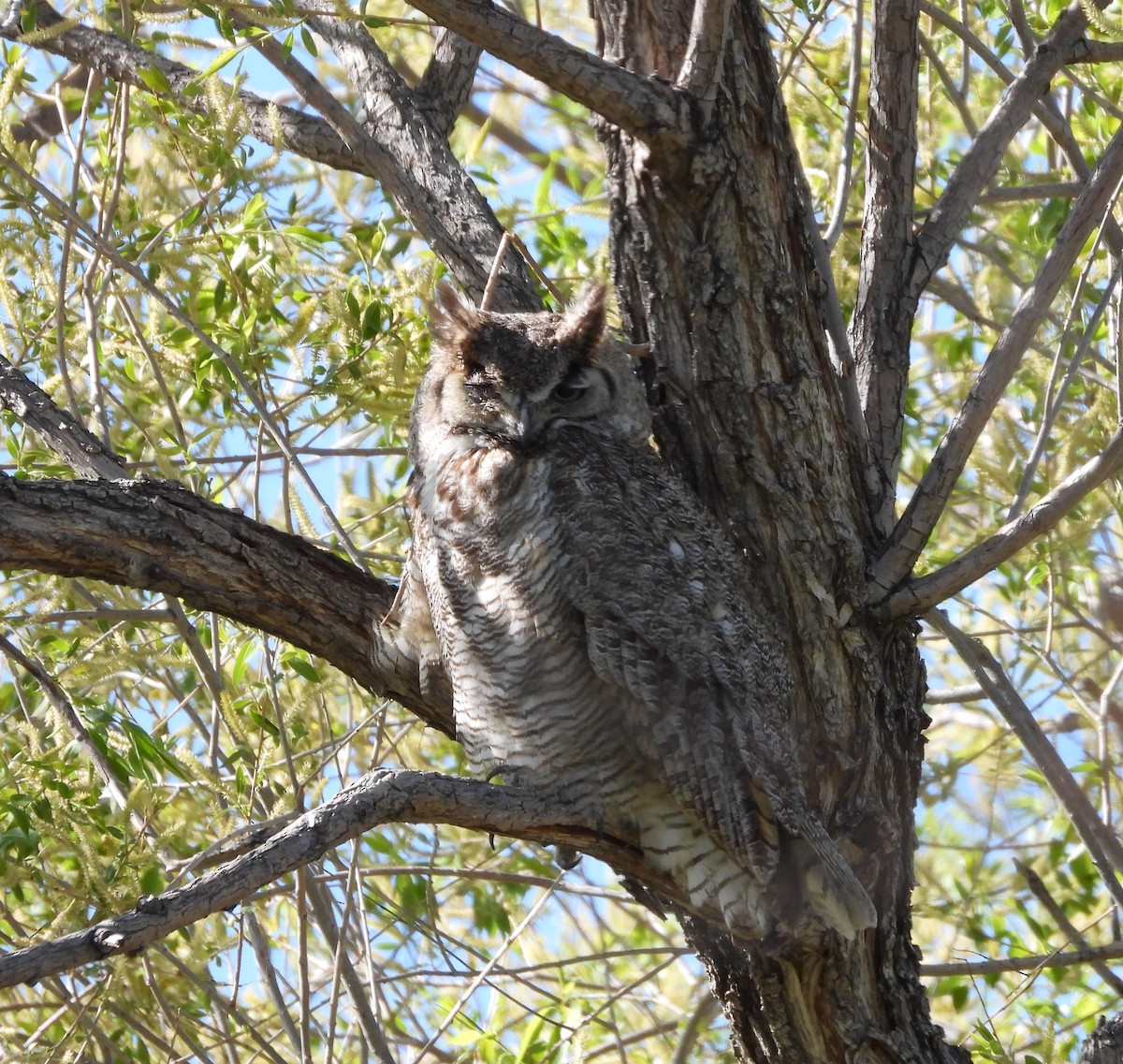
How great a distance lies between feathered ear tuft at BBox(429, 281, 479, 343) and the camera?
115 inches

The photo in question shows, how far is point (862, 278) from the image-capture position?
9.44ft

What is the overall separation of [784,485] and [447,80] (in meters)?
1.44

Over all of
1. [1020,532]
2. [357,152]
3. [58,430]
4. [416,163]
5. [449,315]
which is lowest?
[1020,532]

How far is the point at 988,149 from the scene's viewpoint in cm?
277

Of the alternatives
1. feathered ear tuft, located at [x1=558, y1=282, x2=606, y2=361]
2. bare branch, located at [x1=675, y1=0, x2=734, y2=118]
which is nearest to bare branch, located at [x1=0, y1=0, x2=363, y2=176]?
feathered ear tuft, located at [x1=558, y1=282, x2=606, y2=361]

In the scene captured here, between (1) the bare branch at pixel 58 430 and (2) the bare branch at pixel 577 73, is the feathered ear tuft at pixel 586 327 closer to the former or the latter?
(2) the bare branch at pixel 577 73

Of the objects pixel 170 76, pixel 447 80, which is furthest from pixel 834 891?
pixel 170 76

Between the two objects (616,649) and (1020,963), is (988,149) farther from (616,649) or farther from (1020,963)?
(1020,963)

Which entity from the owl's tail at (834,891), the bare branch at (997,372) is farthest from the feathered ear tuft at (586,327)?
the owl's tail at (834,891)

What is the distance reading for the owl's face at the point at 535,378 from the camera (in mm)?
2871

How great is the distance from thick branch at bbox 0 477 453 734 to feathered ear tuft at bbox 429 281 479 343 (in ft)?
2.26

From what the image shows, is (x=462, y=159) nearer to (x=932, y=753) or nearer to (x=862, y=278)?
(x=862, y=278)

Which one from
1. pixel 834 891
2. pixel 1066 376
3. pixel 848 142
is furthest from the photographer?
pixel 848 142

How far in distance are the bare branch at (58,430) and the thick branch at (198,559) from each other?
234 millimetres
